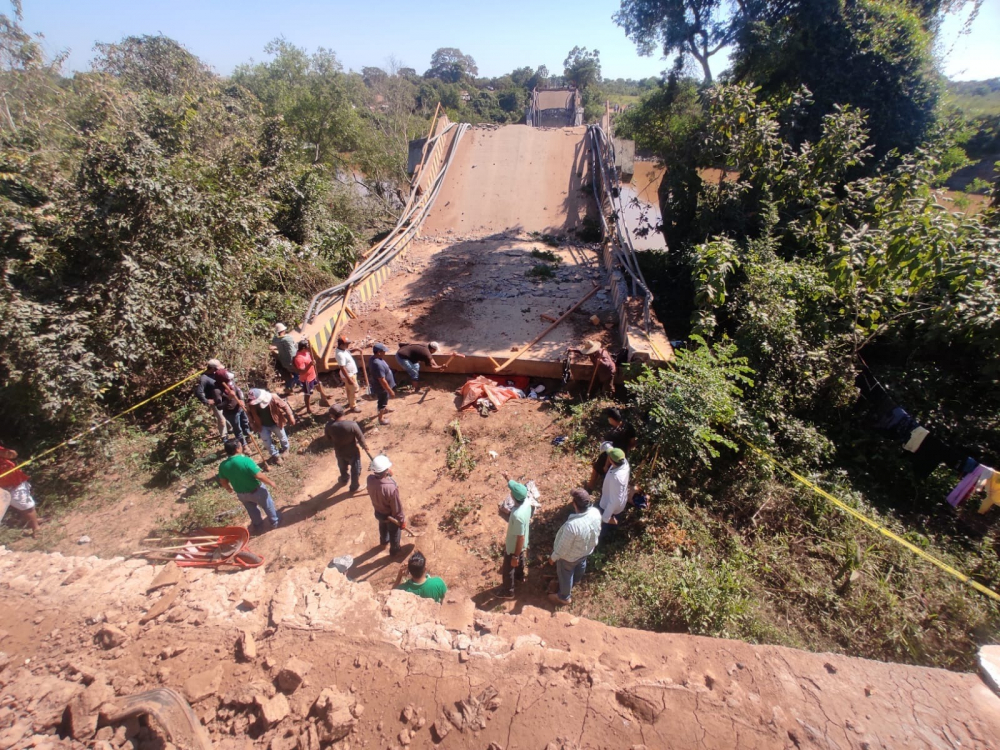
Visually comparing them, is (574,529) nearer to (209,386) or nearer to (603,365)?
(603,365)

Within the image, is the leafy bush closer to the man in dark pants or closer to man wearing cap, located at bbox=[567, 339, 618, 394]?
man wearing cap, located at bbox=[567, 339, 618, 394]

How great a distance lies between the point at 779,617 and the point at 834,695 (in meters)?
1.09

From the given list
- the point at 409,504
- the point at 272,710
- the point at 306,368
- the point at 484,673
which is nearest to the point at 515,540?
the point at 484,673

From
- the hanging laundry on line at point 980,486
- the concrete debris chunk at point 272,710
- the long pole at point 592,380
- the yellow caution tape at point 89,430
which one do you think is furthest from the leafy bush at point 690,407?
the yellow caution tape at point 89,430

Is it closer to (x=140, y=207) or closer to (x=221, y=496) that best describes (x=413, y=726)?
(x=221, y=496)

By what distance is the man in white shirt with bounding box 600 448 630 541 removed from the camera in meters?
4.45

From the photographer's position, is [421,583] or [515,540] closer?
A: [421,583]

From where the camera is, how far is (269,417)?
6.14 m

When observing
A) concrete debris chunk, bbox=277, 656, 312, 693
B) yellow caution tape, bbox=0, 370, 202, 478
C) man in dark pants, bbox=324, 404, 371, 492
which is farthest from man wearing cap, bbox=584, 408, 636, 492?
yellow caution tape, bbox=0, 370, 202, 478

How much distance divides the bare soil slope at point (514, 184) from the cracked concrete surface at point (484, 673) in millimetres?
11221

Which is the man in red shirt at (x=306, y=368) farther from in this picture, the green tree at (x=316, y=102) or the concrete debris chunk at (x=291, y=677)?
the green tree at (x=316, y=102)

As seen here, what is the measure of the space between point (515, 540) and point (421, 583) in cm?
90

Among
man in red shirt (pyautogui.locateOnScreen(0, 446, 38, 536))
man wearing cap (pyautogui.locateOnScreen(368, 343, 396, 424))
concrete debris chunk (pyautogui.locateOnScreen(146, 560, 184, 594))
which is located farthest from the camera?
man wearing cap (pyautogui.locateOnScreen(368, 343, 396, 424))

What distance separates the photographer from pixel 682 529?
195 inches
